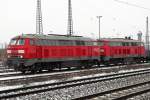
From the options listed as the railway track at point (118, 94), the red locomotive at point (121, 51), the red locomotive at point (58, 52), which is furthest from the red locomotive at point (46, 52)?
the railway track at point (118, 94)

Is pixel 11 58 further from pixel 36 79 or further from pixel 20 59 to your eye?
pixel 36 79

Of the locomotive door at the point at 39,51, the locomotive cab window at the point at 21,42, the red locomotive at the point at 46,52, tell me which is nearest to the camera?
the red locomotive at the point at 46,52

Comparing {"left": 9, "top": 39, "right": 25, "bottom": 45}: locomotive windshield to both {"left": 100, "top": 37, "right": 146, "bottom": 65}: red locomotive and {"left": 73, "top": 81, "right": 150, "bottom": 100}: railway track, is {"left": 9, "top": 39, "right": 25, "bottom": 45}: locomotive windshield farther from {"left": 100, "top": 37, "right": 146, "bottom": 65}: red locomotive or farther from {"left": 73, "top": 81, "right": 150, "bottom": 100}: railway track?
{"left": 100, "top": 37, "right": 146, "bottom": 65}: red locomotive

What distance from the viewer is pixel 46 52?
85.6 ft

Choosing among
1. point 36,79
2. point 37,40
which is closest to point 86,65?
point 37,40

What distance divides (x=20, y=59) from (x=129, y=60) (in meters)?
18.6

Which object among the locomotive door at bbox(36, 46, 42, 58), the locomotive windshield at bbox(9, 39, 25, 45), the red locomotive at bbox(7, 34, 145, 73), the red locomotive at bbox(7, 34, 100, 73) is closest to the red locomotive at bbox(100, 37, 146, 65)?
the red locomotive at bbox(7, 34, 145, 73)

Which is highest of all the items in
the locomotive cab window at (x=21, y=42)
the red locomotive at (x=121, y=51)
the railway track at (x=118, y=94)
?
the locomotive cab window at (x=21, y=42)

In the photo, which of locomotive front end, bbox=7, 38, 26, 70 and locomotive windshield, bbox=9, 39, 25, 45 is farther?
locomotive windshield, bbox=9, 39, 25, 45

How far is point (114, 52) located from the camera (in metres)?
36.8

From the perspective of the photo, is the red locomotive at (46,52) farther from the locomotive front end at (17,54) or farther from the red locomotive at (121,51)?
the red locomotive at (121,51)

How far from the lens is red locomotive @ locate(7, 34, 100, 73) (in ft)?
80.7

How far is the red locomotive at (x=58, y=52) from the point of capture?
81.1 ft

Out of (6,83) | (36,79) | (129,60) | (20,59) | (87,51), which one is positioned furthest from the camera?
(129,60)
